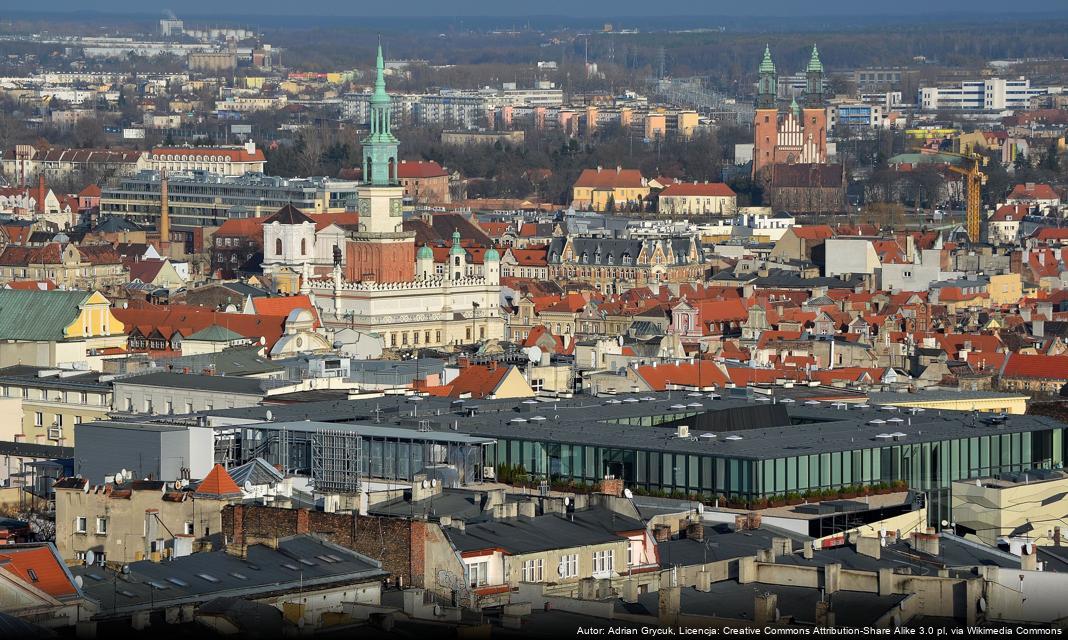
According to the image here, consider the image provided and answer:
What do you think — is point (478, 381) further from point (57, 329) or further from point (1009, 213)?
point (1009, 213)

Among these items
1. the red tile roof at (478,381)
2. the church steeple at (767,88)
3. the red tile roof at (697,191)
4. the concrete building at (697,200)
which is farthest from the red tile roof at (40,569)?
the church steeple at (767,88)

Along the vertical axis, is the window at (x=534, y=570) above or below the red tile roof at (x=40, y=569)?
below

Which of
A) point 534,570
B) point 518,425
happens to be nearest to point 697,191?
point 518,425

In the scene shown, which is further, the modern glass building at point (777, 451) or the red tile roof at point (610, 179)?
the red tile roof at point (610, 179)

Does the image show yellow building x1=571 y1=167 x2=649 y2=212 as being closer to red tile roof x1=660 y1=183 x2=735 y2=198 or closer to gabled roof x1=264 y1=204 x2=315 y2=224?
red tile roof x1=660 y1=183 x2=735 y2=198

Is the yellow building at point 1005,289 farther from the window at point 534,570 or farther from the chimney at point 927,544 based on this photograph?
the window at point 534,570

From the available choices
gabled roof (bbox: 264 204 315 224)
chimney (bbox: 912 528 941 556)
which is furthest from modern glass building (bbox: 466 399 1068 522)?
gabled roof (bbox: 264 204 315 224)
